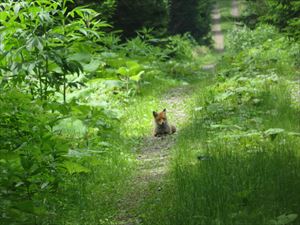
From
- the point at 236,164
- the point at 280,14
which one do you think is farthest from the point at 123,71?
the point at 236,164

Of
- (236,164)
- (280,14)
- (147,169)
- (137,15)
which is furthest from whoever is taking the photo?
(137,15)

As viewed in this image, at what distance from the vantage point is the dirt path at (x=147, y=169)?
568 cm

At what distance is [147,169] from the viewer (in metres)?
7.34

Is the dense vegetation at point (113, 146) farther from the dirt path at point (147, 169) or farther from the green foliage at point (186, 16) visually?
the green foliage at point (186, 16)

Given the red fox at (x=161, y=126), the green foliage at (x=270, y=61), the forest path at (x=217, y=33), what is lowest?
the forest path at (x=217, y=33)

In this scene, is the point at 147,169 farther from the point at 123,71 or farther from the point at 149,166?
the point at 123,71

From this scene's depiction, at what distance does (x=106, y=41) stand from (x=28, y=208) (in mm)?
12160

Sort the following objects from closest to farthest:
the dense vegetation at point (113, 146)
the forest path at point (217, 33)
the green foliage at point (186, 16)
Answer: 1. the dense vegetation at point (113, 146)
2. the green foliage at point (186, 16)
3. the forest path at point (217, 33)

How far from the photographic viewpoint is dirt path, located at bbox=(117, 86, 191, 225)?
5681 mm

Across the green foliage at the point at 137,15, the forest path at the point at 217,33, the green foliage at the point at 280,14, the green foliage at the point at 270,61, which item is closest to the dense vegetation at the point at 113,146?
the green foliage at the point at 280,14

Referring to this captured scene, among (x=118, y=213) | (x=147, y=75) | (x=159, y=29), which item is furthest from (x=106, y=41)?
(x=118, y=213)

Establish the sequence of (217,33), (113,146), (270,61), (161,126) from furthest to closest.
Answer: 1. (217,33)
2. (270,61)
3. (161,126)
4. (113,146)

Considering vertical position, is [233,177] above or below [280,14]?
above

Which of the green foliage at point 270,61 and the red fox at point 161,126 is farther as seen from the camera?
the green foliage at point 270,61
